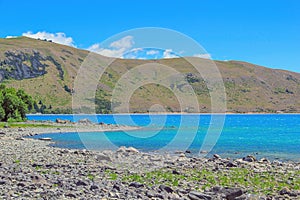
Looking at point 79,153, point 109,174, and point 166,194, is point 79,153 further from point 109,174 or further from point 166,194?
point 166,194

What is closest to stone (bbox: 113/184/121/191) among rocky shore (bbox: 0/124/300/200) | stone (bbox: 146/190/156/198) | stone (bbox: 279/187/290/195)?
rocky shore (bbox: 0/124/300/200)

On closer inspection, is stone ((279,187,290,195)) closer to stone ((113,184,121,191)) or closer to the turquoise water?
stone ((113,184,121,191))

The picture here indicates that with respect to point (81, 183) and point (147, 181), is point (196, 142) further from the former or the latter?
point (81, 183)

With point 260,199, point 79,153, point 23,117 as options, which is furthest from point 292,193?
point 23,117

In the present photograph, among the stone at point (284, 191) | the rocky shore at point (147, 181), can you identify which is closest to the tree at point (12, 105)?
the rocky shore at point (147, 181)

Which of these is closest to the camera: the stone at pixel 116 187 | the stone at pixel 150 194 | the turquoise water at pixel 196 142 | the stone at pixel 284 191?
the stone at pixel 150 194

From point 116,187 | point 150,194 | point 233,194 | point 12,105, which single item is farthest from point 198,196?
point 12,105

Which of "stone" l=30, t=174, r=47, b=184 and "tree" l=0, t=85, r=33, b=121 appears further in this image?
"tree" l=0, t=85, r=33, b=121

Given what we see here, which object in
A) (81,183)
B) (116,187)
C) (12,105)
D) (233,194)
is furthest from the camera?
(12,105)

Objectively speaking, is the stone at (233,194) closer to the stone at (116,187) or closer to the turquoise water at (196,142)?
the stone at (116,187)

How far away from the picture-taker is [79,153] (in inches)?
1518

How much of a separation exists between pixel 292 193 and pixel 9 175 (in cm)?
1403

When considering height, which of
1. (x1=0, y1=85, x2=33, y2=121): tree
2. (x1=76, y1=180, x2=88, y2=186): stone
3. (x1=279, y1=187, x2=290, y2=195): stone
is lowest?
(x1=279, y1=187, x2=290, y2=195): stone

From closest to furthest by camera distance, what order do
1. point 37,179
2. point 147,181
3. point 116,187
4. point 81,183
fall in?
point 116,187 → point 81,183 → point 37,179 → point 147,181
